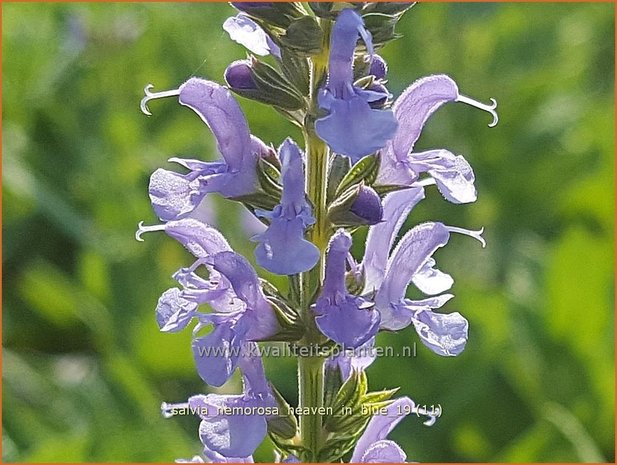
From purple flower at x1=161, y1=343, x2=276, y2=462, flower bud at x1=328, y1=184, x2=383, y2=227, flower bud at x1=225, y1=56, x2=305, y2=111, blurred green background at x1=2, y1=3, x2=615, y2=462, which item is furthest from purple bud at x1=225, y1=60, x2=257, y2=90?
blurred green background at x1=2, y1=3, x2=615, y2=462

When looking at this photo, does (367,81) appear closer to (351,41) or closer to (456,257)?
(351,41)

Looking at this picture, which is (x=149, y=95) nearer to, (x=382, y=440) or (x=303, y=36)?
(x=303, y=36)

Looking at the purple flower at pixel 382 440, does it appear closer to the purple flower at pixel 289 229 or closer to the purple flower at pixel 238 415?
the purple flower at pixel 238 415

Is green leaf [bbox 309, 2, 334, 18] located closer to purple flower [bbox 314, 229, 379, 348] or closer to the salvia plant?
the salvia plant

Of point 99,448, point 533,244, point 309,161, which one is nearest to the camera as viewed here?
point 309,161

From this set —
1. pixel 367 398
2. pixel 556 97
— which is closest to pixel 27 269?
pixel 556 97

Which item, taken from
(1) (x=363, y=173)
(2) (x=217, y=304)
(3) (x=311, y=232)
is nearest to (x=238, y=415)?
(2) (x=217, y=304)

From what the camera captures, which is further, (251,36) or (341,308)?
(251,36)

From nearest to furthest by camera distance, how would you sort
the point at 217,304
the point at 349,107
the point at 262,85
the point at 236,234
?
the point at 349,107 → the point at 262,85 → the point at 217,304 → the point at 236,234
